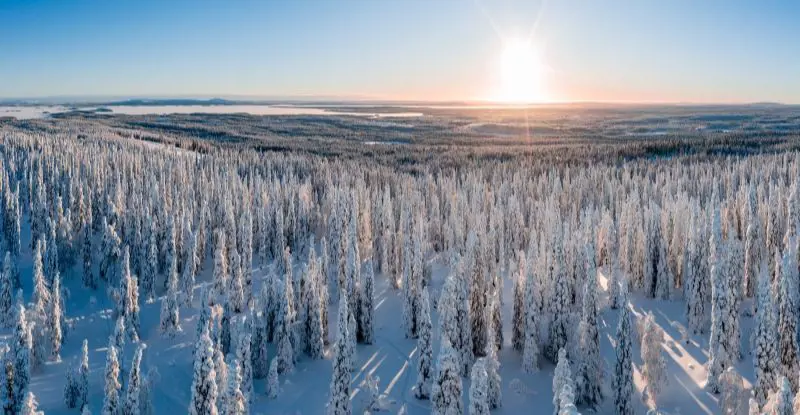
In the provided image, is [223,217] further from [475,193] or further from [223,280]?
[475,193]

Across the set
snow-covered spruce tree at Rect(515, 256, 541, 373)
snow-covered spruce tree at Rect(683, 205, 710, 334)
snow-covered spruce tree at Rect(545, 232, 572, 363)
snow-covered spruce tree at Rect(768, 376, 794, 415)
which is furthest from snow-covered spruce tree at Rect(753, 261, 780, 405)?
snow-covered spruce tree at Rect(683, 205, 710, 334)

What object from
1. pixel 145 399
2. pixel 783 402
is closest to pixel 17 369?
pixel 145 399

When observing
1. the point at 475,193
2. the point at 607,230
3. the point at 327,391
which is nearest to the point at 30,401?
the point at 327,391

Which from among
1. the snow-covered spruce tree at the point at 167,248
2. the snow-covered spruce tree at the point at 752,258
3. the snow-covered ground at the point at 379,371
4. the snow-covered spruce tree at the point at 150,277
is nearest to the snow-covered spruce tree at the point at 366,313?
the snow-covered ground at the point at 379,371

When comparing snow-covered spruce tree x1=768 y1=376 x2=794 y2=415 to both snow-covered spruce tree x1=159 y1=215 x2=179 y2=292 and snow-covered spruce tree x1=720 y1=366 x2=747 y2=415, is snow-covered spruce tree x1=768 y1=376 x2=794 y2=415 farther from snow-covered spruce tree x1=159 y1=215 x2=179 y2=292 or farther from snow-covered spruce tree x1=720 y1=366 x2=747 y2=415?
snow-covered spruce tree x1=159 y1=215 x2=179 y2=292

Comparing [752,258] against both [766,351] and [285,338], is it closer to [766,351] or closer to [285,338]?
[766,351]

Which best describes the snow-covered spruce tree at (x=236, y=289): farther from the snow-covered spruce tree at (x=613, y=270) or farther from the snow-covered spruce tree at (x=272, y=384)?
the snow-covered spruce tree at (x=613, y=270)
